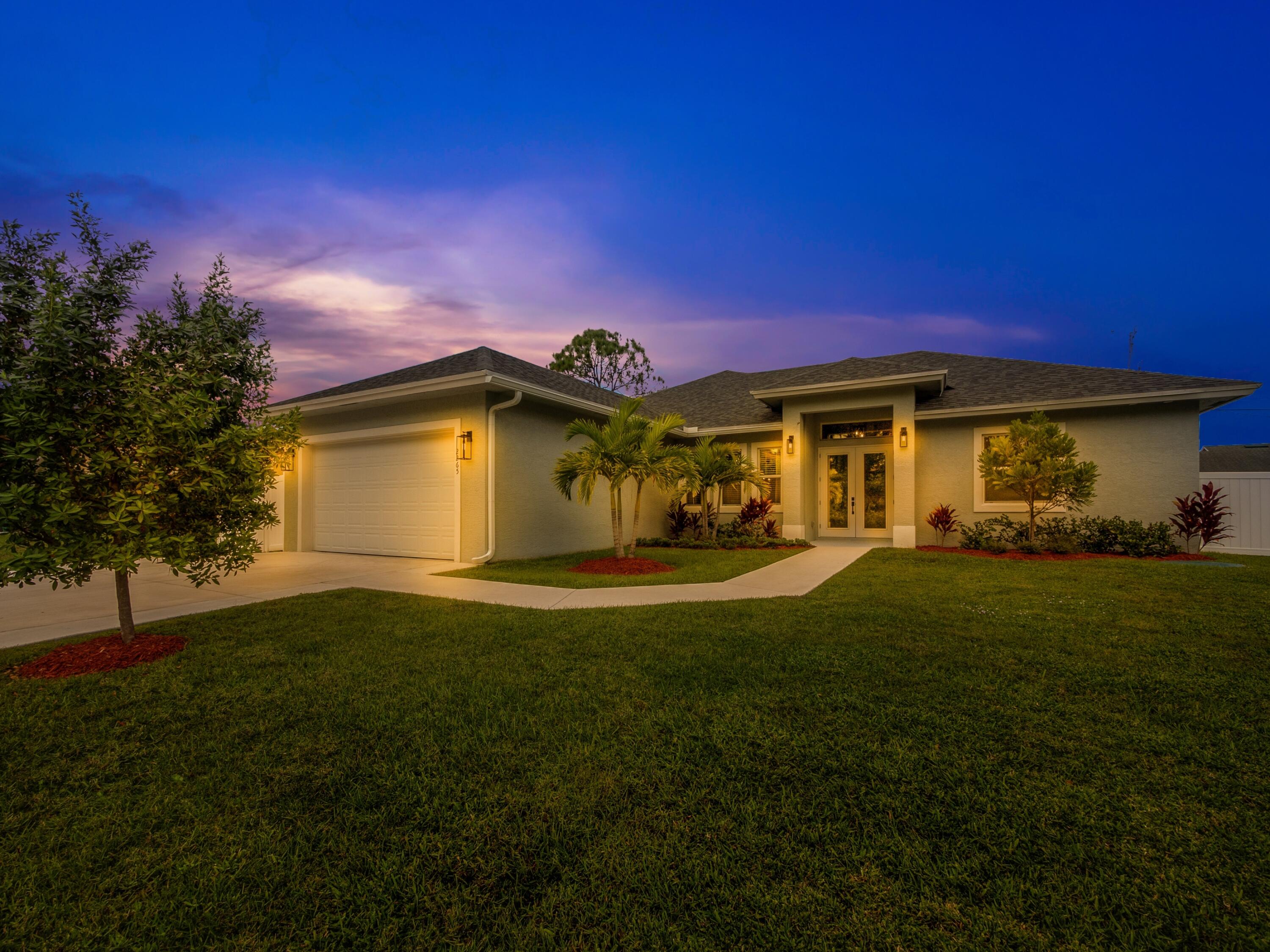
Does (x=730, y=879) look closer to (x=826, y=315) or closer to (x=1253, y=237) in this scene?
(x=826, y=315)

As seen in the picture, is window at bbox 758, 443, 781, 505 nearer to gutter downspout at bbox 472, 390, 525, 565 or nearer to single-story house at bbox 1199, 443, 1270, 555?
gutter downspout at bbox 472, 390, 525, 565

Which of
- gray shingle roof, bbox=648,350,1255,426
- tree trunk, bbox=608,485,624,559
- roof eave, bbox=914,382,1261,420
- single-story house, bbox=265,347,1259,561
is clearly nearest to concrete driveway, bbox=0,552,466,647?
single-story house, bbox=265,347,1259,561

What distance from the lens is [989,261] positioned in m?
31.1

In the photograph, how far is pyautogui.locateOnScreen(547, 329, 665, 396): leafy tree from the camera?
3195 cm

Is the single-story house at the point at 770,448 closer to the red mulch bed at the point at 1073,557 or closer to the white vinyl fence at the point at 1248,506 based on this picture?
the red mulch bed at the point at 1073,557

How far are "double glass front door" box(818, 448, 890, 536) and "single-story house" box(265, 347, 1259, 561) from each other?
3cm

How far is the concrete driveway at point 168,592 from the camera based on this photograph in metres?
5.54

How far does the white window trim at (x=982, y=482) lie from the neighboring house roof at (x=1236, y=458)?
15.7m

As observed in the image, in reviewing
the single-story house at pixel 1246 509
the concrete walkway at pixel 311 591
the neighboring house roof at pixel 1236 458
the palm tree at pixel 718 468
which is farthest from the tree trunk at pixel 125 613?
the neighboring house roof at pixel 1236 458

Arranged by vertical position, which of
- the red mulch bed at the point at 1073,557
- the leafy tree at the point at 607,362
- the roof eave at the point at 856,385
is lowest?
the red mulch bed at the point at 1073,557

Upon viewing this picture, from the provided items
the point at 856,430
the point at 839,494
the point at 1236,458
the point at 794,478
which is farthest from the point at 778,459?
the point at 1236,458

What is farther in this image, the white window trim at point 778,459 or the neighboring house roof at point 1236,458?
the neighboring house roof at point 1236,458

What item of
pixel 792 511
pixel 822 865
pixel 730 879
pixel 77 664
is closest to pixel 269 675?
pixel 77 664

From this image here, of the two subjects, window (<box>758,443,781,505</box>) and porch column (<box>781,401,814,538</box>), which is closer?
porch column (<box>781,401,814,538</box>)
